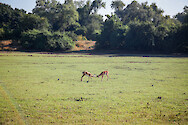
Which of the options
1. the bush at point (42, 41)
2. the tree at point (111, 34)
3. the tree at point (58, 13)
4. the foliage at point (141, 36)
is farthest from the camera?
the tree at point (58, 13)

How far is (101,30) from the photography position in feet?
231

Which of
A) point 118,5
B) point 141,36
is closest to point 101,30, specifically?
point 141,36

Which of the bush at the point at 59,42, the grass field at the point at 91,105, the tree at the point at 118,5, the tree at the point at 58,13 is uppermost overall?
the tree at the point at 118,5

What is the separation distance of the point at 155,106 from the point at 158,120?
1.66 metres

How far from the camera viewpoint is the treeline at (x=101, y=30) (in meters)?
56.5

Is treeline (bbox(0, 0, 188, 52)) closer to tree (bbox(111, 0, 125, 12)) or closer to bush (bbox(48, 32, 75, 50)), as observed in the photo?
bush (bbox(48, 32, 75, 50))

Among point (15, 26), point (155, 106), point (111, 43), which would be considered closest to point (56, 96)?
point (155, 106)

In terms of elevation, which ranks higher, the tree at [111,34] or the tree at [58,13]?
the tree at [58,13]

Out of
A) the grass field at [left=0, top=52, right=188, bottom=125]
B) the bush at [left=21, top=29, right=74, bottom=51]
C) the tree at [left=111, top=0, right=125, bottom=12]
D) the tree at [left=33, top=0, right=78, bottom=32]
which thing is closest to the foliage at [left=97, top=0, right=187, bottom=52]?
the bush at [left=21, top=29, right=74, bottom=51]

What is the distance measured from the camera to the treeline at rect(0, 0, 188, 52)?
56469 mm

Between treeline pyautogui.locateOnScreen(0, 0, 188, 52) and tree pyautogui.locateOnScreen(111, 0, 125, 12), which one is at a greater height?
tree pyautogui.locateOnScreen(111, 0, 125, 12)

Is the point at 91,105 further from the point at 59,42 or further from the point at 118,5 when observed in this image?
the point at 118,5

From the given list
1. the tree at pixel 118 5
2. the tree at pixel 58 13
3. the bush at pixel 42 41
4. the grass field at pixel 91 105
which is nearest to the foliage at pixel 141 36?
the bush at pixel 42 41

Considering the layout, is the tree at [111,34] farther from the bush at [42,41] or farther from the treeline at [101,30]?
the bush at [42,41]
